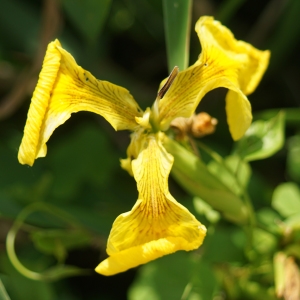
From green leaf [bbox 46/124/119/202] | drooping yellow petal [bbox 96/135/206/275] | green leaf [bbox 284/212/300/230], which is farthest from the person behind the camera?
green leaf [bbox 46/124/119/202]

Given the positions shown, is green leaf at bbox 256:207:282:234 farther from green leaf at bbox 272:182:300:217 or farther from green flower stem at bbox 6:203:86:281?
green flower stem at bbox 6:203:86:281

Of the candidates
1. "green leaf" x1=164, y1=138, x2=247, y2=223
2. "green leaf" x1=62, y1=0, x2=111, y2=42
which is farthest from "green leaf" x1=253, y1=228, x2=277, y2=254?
"green leaf" x1=62, y1=0, x2=111, y2=42

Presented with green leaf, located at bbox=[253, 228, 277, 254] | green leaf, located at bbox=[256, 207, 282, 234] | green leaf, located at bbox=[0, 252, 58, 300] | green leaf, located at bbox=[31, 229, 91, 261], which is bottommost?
green leaf, located at bbox=[0, 252, 58, 300]

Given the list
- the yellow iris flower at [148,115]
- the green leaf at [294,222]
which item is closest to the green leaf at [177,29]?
the yellow iris flower at [148,115]

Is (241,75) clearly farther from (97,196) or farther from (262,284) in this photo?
(97,196)

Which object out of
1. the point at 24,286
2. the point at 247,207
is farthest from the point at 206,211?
the point at 24,286

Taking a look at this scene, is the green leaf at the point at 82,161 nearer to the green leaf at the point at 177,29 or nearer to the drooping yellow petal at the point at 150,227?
the green leaf at the point at 177,29

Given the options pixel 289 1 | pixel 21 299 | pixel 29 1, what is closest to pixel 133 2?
pixel 29 1
